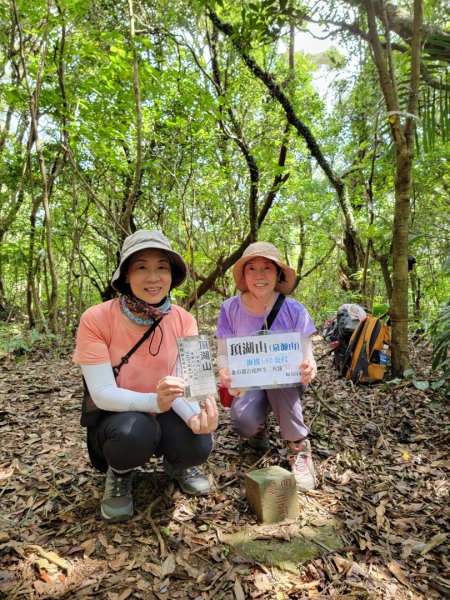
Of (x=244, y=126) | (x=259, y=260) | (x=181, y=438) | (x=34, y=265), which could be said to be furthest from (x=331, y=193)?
(x=181, y=438)

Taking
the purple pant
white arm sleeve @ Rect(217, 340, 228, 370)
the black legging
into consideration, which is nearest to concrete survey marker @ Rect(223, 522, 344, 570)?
the black legging

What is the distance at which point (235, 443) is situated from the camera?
303 centimetres

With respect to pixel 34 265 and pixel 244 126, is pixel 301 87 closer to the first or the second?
pixel 244 126

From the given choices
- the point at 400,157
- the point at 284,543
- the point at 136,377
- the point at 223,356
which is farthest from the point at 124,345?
the point at 400,157

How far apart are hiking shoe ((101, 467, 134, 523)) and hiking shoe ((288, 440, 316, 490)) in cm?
104

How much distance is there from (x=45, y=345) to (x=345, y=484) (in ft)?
19.7

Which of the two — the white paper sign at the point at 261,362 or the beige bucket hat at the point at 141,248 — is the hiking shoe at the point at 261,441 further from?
the beige bucket hat at the point at 141,248

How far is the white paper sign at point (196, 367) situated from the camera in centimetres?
192

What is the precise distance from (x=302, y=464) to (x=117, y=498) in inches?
46.7

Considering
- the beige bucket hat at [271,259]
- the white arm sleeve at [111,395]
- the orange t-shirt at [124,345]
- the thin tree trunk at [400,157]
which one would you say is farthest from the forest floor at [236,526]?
the beige bucket hat at [271,259]

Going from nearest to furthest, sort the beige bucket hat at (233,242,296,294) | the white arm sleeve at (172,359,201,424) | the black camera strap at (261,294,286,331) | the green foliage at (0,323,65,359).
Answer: the white arm sleeve at (172,359,201,424) < the beige bucket hat at (233,242,296,294) < the black camera strap at (261,294,286,331) < the green foliage at (0,323,65,359)

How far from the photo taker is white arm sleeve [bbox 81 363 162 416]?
196cm

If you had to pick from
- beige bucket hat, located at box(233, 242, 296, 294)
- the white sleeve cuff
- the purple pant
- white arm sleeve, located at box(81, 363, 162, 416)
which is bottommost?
the purple pant

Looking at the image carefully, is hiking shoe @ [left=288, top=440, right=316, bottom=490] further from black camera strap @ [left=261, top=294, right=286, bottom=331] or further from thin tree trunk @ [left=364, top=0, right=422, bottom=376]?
thin tree trunk @ [left=364, top=0, right=422, bottom=376]
